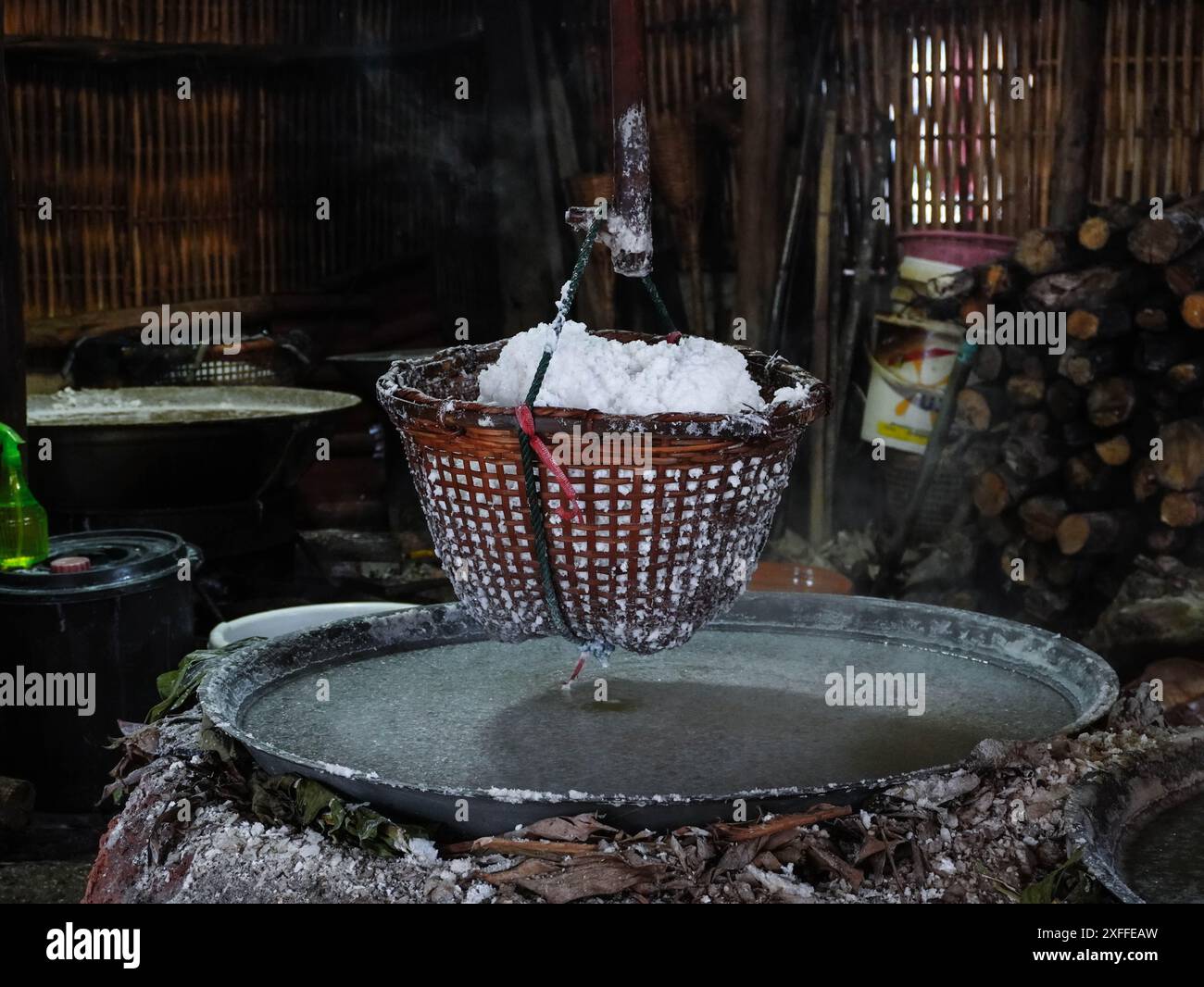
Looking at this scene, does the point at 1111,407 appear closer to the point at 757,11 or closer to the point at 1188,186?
the point at 1188,186

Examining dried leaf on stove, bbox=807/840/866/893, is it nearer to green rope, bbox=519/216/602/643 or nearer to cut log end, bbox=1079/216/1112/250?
green rope, bbox=519/216/602/643

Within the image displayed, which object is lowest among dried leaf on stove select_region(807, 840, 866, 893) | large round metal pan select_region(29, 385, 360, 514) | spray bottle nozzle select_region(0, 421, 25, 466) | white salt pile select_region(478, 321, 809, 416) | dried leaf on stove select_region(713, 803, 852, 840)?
dried leaf on stove select_region(807, 840, 866, 893)

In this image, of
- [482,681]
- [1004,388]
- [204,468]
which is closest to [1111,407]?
[1004,388]

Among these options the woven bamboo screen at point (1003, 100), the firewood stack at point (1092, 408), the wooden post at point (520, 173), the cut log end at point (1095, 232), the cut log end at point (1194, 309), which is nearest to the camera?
the cut log end at point (1194, 309)

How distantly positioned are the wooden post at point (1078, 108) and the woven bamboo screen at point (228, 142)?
3.66 metres

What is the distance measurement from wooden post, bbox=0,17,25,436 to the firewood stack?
378 centimetres

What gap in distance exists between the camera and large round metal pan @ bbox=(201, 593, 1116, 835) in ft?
7.88

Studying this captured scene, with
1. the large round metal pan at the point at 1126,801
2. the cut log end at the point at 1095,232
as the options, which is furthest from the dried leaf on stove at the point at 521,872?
the cut log end at the point at 1095,232

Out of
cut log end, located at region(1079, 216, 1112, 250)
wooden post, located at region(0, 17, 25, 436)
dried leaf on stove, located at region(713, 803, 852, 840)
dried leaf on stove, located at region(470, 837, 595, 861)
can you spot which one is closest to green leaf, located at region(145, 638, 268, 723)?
dried leaf on stove, located at region(470, 837, 595, 861)

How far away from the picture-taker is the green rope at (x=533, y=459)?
2.29m

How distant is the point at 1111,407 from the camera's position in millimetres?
5414

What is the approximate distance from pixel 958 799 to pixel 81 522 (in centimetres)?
451

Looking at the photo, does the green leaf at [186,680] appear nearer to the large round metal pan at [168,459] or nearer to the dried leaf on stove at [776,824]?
the dried leaf on stove at [776,824]

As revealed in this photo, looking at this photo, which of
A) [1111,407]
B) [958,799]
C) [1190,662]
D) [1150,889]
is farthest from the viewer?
[1111,407]
